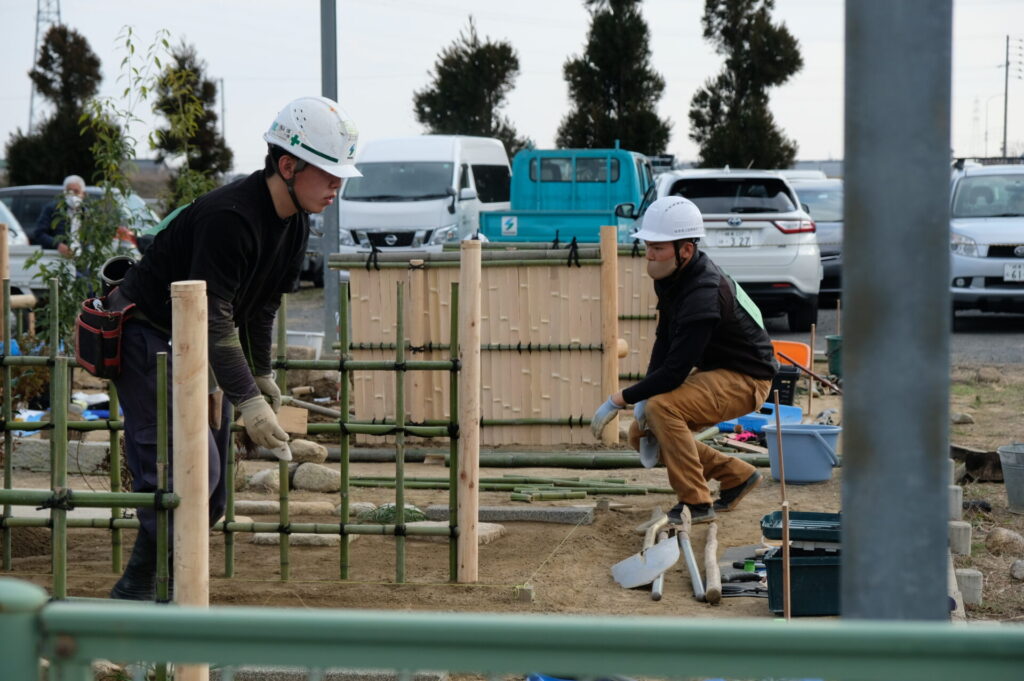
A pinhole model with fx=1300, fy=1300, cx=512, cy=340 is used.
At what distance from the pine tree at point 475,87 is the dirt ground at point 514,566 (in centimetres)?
2774

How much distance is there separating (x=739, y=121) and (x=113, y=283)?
30.6 metres

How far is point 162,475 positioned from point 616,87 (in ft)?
103

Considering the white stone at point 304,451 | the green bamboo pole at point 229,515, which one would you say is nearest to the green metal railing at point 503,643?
the green bamboo pole at point 229,515

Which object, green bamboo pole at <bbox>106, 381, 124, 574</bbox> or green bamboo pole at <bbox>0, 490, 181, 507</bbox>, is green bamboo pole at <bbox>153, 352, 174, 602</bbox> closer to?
green bamboo pole at <bbox>0, 490, 181, 507</bbox>

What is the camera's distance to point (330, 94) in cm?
1269

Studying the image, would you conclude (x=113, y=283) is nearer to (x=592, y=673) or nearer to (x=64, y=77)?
(x=592, y=673)

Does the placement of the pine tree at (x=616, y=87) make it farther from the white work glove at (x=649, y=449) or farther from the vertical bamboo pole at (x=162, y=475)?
the vertical bamboo pole at (x=162, y=475)

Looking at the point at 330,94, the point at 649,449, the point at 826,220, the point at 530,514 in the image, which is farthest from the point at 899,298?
the point at 826,220

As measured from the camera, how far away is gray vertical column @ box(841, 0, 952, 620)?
165 centimetres

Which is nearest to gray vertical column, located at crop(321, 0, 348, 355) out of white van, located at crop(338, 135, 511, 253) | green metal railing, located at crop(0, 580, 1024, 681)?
white van, located at crop(338, 135, 511, 253)

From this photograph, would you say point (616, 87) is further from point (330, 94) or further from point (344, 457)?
point (344, 457)

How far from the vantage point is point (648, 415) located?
22.2 feet

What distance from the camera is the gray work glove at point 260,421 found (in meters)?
4.55

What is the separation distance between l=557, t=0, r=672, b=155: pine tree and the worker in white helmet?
2951 centimetres
